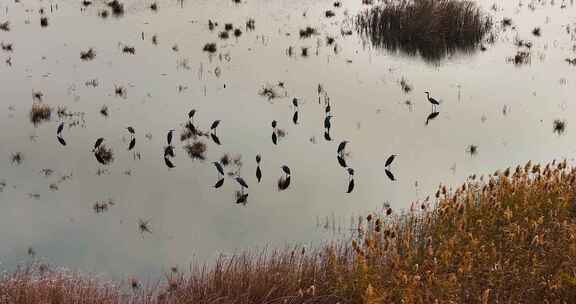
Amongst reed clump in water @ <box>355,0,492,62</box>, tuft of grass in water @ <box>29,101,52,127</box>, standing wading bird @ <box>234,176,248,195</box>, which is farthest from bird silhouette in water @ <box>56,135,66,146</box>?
reed clump in water @ <box>355,0,492,62</box>

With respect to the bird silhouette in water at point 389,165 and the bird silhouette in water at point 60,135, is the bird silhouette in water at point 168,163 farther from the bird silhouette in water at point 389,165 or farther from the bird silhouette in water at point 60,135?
the bird silhouette in water at point 389,165

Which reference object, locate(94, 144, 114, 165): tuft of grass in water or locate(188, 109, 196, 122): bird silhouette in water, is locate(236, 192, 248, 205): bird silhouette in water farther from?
locate(188, 109, 196, 122): bird silhouette in water

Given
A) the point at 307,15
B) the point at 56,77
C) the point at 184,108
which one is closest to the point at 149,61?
the point at 56,77

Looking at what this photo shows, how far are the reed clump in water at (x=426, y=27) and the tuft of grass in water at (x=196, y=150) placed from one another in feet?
36.0

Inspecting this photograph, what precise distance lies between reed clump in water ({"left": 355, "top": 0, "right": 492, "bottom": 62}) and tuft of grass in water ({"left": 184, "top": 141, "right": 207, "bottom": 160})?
1097 cm

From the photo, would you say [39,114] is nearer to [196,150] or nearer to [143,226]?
[196,150]

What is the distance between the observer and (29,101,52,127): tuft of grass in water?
1247 centimetres

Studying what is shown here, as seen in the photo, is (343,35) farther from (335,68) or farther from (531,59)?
(531,59)

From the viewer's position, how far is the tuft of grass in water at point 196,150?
11.2 m

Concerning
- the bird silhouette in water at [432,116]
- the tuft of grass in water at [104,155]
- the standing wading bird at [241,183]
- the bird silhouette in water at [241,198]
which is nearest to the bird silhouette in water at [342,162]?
the standing wading bird at [241,183]

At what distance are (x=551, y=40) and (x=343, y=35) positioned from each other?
7.25 meters

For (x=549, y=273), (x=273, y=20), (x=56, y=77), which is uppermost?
(x=273, y=20)

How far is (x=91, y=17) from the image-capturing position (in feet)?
73.3

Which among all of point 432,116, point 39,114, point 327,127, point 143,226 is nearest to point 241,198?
point 143,226
